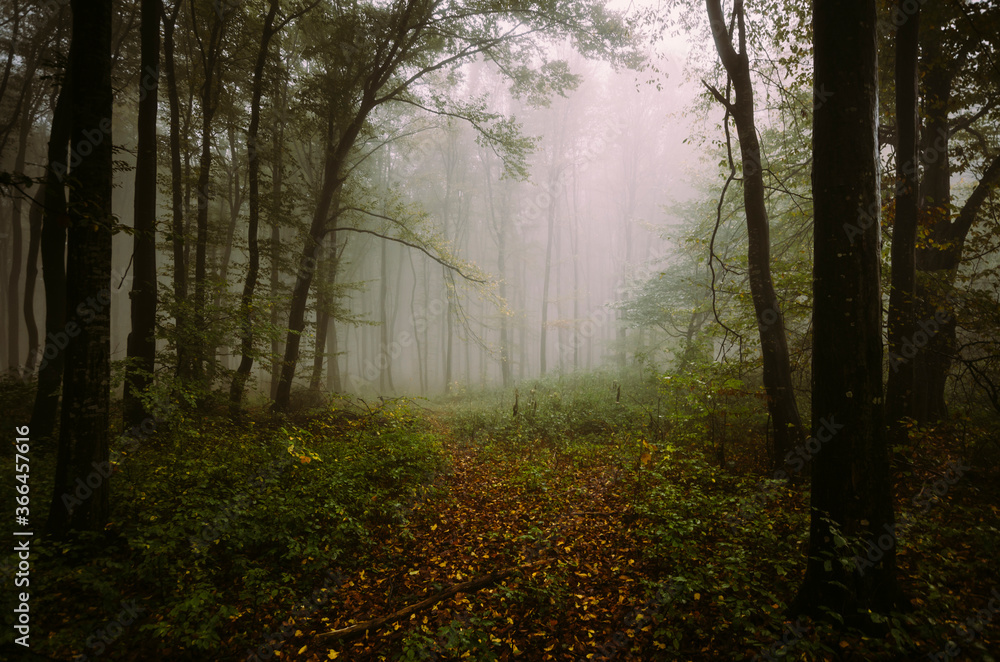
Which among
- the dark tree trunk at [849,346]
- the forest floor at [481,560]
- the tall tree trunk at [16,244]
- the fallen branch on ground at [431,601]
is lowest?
the fallen branch on ground at [431,601]

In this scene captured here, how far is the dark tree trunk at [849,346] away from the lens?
123 inches

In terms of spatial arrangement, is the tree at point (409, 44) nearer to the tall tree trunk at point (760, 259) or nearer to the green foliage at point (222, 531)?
the green foliage at point (222, 531)

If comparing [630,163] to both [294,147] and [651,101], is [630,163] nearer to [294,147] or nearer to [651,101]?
[651,101]

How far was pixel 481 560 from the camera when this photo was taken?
4.92m

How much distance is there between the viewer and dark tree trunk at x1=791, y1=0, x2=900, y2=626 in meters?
3.12

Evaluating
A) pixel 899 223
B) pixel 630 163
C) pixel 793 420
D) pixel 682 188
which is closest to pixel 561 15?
pixel 899 223

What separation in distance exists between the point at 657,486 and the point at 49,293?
11.4 metres

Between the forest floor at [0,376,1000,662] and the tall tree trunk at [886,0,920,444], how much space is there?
80 cm

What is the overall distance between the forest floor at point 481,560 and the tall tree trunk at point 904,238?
2.63ft

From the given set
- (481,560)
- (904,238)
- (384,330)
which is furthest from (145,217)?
(384,330)

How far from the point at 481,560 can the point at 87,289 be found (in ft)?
17.5

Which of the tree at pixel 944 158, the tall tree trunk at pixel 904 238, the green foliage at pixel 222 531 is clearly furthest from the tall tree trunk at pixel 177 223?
the tree at pixel 944 158

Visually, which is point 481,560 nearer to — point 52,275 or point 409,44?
point 52,275

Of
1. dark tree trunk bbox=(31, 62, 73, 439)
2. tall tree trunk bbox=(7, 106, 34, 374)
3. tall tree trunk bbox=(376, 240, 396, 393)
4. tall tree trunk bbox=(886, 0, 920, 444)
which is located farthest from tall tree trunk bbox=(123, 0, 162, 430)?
tall tree trunk bbox=(376, 240, 396, 393)
